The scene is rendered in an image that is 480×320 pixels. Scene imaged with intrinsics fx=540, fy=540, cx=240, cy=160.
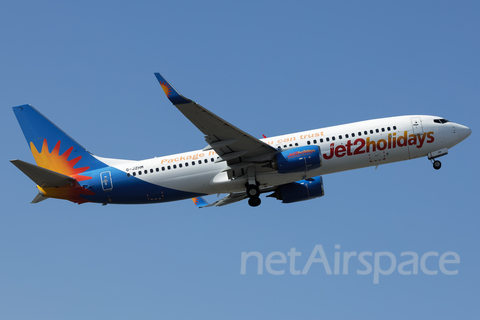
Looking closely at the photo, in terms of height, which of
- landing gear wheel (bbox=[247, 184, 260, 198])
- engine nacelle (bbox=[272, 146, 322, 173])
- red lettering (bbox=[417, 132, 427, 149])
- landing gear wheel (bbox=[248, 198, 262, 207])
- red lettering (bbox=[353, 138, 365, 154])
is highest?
red lettering (bbox=[417, 132, 427, 149])

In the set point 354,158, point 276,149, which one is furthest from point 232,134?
point 354,158

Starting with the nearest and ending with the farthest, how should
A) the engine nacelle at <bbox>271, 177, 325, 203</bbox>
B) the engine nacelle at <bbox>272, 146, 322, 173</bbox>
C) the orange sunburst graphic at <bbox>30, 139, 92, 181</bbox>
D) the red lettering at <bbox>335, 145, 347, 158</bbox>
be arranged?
the engine nacelle at <bbox>272, 146, 322, 173</bbox>
the red lettering at <bbox>335, 145, 347, 158</bbox>
the orange sunburst graphic at <bbox>30, 139, 92, 181</bbox>
the engine nacelle at <bbox>271, 177, 325, 203</bbox>

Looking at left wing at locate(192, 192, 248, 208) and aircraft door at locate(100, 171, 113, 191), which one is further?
left wing at locate(192, 192, 248, 208)

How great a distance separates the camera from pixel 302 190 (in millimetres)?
42625

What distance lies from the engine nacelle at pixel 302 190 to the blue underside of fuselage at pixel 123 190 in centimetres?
737

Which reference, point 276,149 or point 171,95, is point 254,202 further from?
point 171,95

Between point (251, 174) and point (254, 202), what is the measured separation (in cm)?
237

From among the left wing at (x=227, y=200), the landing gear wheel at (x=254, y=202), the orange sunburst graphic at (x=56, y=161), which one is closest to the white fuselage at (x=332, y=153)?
the landing gear wheel at (x=254, y=202)

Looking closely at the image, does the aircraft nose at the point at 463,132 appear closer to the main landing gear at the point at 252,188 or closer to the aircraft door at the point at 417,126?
the aircraft door at the point at 417,126

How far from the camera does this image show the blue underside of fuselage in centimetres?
3906

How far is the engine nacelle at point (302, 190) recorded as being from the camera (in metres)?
42.6

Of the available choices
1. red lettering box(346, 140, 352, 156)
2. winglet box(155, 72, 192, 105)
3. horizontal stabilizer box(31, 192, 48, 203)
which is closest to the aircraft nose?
red lettering box(346, 140, 352, 156)

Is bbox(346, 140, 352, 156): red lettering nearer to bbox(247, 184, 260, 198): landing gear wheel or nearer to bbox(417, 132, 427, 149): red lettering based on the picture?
bbox(417, 132, 427, 149): red lettering

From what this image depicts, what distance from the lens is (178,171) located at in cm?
3900
